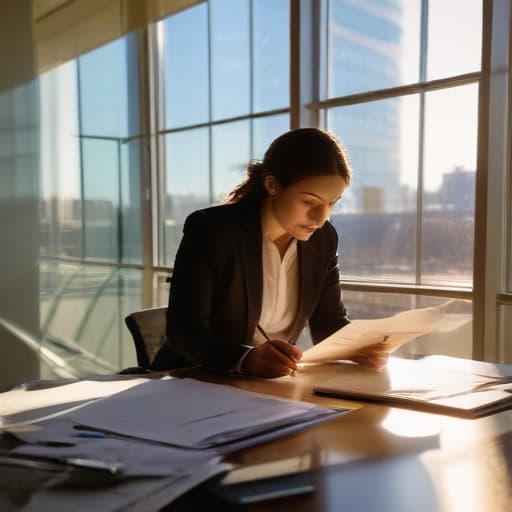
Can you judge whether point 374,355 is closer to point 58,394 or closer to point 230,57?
point 58,394

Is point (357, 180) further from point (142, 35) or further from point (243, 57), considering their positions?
point (142, 35)

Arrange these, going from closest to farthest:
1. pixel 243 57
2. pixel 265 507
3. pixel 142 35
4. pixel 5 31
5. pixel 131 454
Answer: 1. pixel 265 507
2. pixel 131 454
3. pixel 5 31
4. pixel 243 57
5. pixel 142 35

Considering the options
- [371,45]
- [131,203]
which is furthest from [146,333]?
[131,203]

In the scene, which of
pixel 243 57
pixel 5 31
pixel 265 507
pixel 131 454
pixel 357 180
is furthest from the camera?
pixel 243 57

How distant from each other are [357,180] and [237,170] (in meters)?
1.15

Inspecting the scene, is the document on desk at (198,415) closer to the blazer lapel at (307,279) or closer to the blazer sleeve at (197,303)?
the blazer sleeve at (197,303)

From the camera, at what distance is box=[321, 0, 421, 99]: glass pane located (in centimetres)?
356

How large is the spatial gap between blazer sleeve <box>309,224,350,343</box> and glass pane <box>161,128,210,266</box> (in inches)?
123

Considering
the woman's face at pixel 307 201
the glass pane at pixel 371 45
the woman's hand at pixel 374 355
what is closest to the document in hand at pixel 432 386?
the woman's hand at pixel 374 355

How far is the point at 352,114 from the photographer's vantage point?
388 centimetres

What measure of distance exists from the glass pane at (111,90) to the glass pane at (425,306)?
2.63m

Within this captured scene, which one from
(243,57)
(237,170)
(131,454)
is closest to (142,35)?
(243,57)

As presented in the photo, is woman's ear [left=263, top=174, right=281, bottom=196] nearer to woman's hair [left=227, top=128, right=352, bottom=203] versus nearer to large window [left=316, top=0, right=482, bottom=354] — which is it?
woman's hair [left=227, top=128, right=352, bottom=203]

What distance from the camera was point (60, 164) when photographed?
4852 mm
